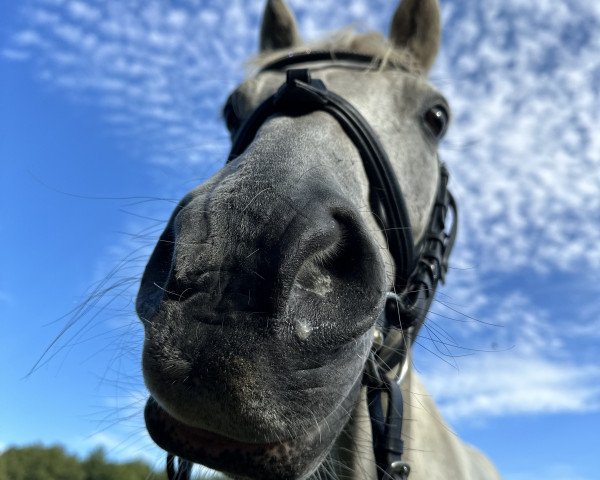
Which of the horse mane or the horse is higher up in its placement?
the horse mane

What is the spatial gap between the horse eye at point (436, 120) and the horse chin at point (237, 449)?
7.41 feet

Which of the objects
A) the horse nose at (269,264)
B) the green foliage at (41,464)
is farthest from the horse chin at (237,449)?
the green foliage at (41,464)

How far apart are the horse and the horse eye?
78cm

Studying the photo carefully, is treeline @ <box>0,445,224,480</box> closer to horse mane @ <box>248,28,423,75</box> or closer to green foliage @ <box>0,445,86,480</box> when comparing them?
green foliage @ <box>0,445,86,480</box>

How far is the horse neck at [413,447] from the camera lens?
2.79 m

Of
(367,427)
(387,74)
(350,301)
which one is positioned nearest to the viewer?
(350,301)

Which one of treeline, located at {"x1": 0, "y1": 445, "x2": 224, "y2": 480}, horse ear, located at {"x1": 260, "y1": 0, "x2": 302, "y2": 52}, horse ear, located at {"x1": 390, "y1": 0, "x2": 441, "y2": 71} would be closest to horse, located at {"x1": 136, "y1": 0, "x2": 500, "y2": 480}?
horse ear, located at {"x1": 390, "y1": 0, "x2": 441, "y2": 71}

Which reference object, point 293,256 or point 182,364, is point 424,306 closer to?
point 293,256

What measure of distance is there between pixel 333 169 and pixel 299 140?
7.9 inches

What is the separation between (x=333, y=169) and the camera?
2.43 meters

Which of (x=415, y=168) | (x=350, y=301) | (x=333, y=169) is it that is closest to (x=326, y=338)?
(x=350, y=301)

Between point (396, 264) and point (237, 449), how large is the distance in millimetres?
1535

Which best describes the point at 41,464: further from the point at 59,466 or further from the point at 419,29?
the point at 419,29

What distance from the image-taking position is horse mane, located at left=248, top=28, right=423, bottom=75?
370 centimetres
